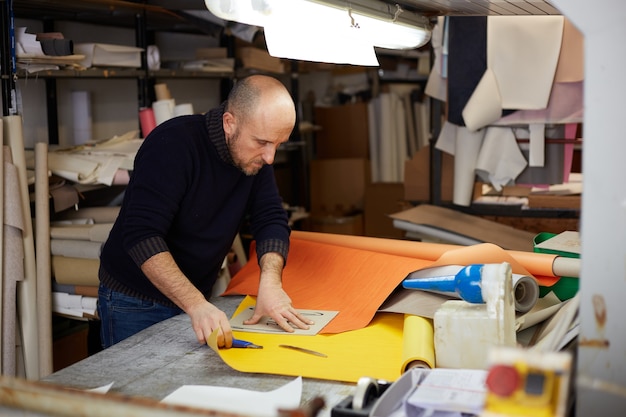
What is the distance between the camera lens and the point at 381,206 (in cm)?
→ 657

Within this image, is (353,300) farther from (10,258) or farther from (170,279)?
(10,258)

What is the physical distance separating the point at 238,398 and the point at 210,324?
1.54 ft

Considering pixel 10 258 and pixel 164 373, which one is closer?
pixel 164 373

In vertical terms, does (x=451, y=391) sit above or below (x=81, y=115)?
below

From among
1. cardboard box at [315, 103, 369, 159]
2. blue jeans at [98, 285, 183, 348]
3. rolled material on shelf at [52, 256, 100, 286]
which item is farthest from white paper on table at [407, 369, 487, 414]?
cardboard box at [315, 103, 369, 159]

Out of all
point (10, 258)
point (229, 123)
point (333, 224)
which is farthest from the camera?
point (333, 224)

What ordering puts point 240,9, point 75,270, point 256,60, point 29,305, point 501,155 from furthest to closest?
1. point 256,60
2. point 501,155
3. point 75,270
4. point 29,305
5. point 240,9

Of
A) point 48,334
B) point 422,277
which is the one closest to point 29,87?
point 48,334

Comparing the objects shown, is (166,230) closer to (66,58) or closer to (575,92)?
(66,58)

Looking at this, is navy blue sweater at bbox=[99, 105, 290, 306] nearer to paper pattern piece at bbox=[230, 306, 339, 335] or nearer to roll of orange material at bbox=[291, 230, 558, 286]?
paper pattern piece at bbox=[230, 306, 339, 335]

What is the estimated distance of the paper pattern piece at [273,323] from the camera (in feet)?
7.64

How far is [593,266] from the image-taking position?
129 cm

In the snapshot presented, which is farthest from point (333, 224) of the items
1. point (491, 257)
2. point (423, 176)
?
point (491, 257)

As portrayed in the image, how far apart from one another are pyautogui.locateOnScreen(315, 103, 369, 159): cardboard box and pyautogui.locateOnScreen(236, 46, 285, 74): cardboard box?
4.63 ft
